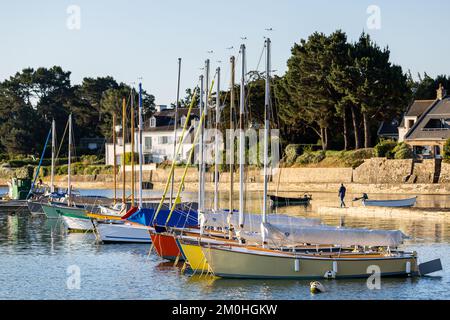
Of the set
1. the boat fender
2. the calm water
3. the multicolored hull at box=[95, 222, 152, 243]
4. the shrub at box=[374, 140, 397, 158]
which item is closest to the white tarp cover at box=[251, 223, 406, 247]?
the boat fender

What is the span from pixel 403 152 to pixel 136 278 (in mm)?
56894

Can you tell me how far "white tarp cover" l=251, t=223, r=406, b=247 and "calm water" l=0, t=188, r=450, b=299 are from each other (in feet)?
4.91

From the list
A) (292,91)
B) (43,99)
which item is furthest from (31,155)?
(292,91)

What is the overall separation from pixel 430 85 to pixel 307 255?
320 feet

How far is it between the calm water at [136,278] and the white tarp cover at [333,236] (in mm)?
1496

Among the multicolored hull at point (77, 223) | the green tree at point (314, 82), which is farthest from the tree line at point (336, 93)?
the multicolored hull at point (77, 223)

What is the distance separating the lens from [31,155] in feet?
460

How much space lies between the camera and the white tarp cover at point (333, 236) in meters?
34.8

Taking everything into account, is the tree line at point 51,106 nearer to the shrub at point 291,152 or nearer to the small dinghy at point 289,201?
the shrub at point 291,152

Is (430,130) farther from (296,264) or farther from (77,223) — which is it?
(296,264)

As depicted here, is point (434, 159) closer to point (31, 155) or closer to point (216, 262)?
point (216, 262)

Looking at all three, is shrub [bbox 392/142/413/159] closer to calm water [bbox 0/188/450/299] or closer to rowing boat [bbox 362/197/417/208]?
rowing boat [bbox 362/197/417/208]

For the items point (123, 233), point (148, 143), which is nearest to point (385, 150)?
point (148, 143)

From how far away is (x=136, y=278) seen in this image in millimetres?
37125
